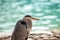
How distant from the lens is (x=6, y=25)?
3574 millimetres

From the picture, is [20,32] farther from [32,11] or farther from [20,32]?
[32,11]

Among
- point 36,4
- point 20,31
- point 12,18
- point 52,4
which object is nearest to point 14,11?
point 12,18

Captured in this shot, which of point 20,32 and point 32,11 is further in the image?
point 32,11

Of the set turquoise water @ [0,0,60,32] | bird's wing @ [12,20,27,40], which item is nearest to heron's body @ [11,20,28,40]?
bird's wing @ [12,20,27,40]

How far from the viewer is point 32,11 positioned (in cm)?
363

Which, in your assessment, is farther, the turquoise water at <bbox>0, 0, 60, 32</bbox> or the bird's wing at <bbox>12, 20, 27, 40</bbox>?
the turquoise water at <bbox>0, 0, 60, 32</bbox>

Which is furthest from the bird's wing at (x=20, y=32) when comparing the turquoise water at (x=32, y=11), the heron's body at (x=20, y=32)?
the turquoise water at (x=32, y=11)

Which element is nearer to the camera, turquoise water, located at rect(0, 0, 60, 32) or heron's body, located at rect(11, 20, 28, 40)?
heron's body, located at rect(11, 20, 28, 40)

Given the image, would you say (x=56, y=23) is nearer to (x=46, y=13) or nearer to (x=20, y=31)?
(x=46, y=13)

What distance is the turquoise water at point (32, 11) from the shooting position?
358 cm

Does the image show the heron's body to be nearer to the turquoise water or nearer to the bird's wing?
the bird's wing

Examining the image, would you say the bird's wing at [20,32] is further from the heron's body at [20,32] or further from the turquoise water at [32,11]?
the turquoise water at [32,11]

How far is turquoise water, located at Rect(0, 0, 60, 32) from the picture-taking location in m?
3.58

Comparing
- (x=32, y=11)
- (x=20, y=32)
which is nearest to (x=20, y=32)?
(x=20, y=32)
